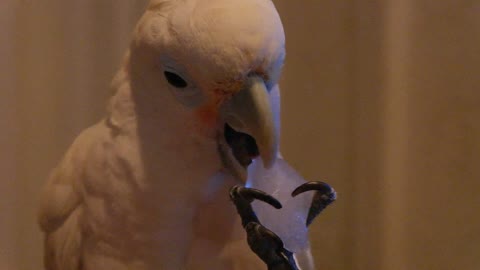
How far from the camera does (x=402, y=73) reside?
102 centimetres

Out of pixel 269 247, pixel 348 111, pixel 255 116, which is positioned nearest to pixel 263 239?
pixel 269 247

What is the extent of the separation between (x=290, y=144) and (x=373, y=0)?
0.33 m

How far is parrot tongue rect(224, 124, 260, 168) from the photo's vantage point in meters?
0.60

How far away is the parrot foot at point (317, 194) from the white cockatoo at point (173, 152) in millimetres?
49

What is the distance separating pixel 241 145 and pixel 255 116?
8 cm

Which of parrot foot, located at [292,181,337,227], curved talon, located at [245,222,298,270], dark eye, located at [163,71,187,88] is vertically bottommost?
curved talon, located at [245,222,298,270]

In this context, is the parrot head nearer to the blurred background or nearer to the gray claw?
the gray claw

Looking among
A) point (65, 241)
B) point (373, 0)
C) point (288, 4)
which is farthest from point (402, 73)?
point (65, 241)

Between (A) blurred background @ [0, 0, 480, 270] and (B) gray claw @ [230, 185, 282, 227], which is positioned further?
(A) blurred background @ [0, 0, 480, 270]

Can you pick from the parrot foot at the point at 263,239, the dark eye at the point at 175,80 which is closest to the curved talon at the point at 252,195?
the parrot foot at the point at 263,239

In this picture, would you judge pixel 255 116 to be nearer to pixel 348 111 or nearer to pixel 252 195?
pixel 252 195

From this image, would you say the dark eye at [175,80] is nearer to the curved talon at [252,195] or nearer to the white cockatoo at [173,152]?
the white cockatoo at [173,152]

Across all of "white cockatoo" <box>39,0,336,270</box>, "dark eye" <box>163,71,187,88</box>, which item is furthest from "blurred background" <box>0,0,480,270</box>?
"dark eye" <box>163,71,187,88</box>

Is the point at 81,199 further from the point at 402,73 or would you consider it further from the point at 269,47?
the point at 402,73
